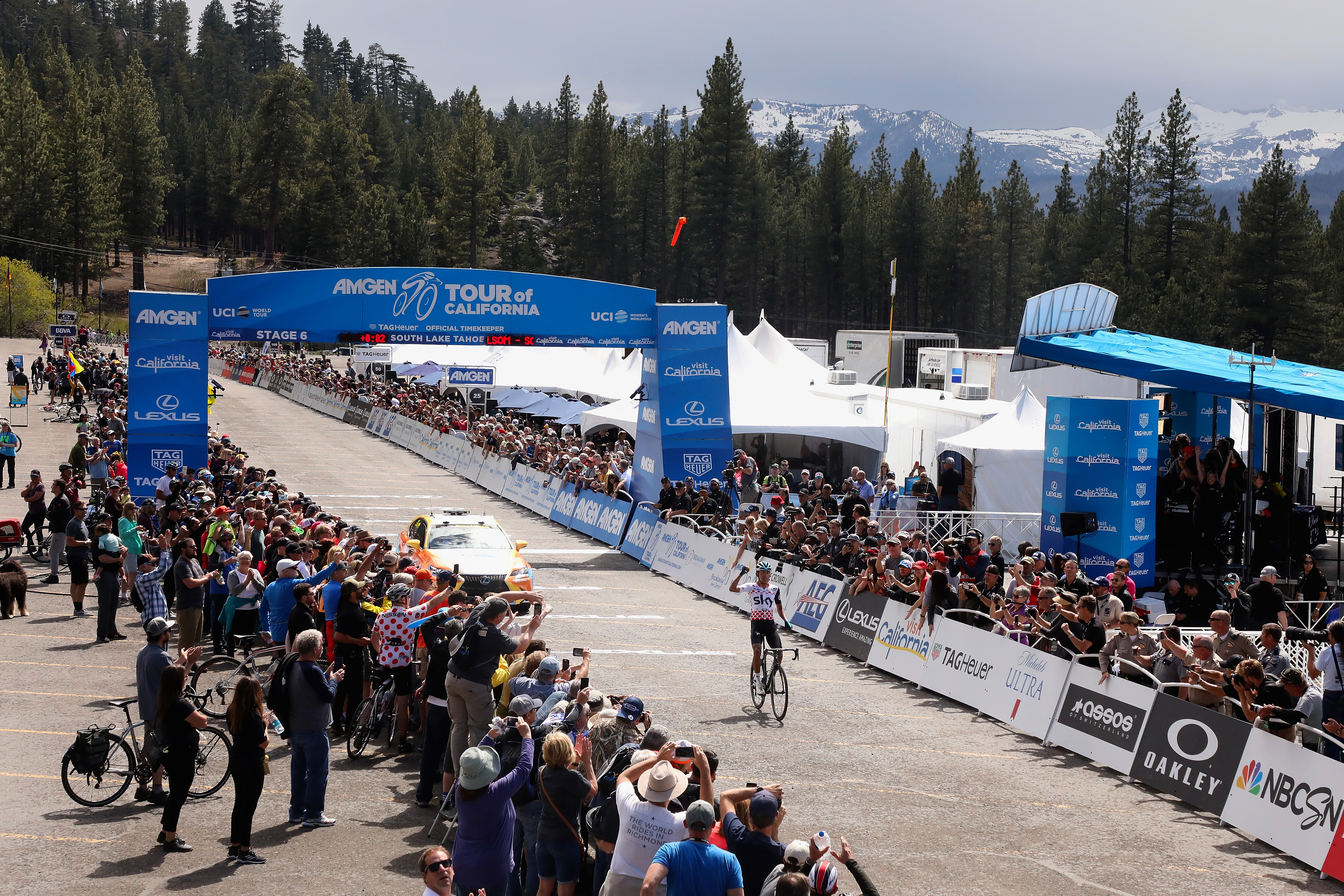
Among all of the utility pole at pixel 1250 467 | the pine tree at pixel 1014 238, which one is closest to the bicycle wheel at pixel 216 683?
the utility pole at pixel 1250 467

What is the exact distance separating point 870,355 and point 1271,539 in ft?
97.8

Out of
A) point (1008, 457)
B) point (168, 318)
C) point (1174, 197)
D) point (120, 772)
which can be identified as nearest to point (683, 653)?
point (120, 772)

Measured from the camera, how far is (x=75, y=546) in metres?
18.3

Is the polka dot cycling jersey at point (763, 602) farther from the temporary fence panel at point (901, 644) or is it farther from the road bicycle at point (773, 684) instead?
the temporary fence panel at point (901, 644)

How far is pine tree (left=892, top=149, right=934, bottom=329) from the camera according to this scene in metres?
86.9

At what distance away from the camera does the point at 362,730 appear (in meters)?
11.8

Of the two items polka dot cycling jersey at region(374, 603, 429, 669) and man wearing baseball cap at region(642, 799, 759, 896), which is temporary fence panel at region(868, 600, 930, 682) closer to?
polka dot cycling jersey at region(374, 603, 429, 669)

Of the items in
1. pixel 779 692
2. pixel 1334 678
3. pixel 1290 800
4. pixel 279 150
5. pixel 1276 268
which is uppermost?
pixel 279 150

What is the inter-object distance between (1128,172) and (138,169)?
86.3 meters

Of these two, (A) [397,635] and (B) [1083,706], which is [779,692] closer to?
(B) [1083,706]

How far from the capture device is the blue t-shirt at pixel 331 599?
12516mm

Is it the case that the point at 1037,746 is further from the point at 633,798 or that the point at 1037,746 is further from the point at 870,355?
the point at 870,355

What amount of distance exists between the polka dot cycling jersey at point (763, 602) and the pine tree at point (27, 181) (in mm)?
101737

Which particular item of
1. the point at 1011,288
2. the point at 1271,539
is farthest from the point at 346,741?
the point at 1011,288
